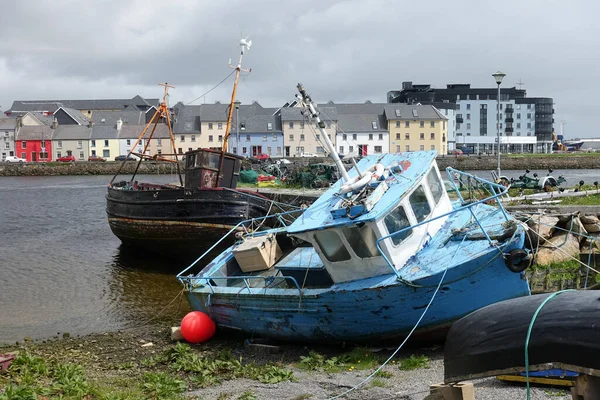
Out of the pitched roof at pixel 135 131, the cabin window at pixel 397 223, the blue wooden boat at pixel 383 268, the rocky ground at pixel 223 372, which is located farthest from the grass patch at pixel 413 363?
the pitched roof at pixel 135 131

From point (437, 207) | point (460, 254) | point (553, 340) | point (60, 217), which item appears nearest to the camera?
point (553, 340)

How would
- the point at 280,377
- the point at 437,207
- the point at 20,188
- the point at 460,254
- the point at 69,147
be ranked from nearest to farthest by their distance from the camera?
the point at 280,377, the point at 460,254, the point at 437,207, the point at 20,188, the point at 69,147

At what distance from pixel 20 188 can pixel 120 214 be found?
4217 centimetres

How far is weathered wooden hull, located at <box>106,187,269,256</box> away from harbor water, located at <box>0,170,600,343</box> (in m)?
0.83

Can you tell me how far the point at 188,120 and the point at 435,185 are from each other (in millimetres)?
86814

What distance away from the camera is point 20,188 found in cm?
6262

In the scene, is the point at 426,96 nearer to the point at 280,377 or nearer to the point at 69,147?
the point at 69,147

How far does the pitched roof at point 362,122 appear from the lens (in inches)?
3691

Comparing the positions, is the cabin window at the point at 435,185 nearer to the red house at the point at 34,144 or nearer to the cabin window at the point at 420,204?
the cabin window at the point at 420,204

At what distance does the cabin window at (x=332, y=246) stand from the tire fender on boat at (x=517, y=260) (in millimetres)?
2623

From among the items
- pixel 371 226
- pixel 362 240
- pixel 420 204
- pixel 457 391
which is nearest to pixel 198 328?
pixel 362 240

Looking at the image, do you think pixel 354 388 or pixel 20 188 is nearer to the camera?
pixel 354 388

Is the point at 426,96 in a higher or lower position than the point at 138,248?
higher

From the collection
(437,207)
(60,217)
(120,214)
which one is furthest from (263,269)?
(60,217)
